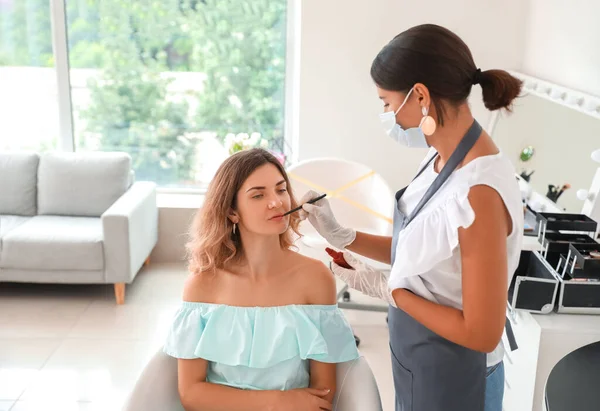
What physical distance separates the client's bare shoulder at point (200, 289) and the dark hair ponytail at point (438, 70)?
2.32 ft

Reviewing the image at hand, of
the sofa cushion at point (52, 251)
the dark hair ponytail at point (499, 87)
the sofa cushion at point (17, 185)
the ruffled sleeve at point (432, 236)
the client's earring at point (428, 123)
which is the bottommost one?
the sofa cushion at point (52, 251)

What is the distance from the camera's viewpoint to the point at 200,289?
68.8 inches

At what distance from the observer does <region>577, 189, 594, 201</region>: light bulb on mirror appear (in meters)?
2.30

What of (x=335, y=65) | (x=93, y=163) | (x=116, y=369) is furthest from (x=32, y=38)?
(x=116, y=369)

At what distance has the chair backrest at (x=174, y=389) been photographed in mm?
1615

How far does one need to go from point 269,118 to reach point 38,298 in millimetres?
1833

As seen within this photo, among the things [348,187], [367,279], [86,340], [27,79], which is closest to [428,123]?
[367,279]

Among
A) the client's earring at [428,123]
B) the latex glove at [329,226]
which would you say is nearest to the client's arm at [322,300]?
the latex glove at [329,226]

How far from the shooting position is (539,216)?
2.37 metres

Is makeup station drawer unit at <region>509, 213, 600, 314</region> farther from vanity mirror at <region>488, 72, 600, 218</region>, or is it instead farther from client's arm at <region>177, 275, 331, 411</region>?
client's arm at <region>177, 275, 331, 411</region>

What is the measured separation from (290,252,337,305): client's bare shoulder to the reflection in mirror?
42.6 inches

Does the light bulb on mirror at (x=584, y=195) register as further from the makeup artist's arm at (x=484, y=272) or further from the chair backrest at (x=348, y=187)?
the chair backrest at (x=348, y=187)

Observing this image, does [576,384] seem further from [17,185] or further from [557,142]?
[17,185]

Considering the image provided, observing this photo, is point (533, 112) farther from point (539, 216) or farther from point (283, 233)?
point (283, 233)
